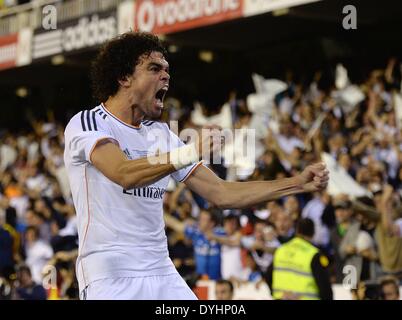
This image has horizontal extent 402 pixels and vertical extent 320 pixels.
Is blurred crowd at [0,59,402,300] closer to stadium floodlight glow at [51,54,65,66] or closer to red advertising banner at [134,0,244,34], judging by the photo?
red advertising banner at [134,0,244,34]

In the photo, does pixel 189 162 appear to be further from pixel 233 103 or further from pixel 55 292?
pixel 233 103

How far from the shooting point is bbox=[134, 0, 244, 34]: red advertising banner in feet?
52.7

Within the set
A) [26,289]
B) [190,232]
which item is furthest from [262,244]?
[26,289]

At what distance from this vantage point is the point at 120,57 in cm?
519

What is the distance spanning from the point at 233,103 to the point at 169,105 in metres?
2.25

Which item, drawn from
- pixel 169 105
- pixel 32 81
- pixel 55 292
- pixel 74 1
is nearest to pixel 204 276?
pixel 55 292

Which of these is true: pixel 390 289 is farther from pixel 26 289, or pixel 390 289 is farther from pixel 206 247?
pixel 26 289

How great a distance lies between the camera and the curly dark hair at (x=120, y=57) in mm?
5156

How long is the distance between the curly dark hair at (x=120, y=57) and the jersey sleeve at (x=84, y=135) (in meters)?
0.30

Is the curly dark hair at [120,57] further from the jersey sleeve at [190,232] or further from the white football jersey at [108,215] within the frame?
the jersey sleeve at [190,232]

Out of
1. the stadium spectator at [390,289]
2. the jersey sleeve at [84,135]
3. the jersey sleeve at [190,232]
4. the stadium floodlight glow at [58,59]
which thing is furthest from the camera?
the stadium floodlight glow at [58,59]

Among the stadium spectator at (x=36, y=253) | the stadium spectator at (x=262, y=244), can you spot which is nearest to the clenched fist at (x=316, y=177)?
the stadium spectator at (x=262, y=244)

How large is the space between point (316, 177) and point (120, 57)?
131 centimetres

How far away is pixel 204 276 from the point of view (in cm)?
1116
